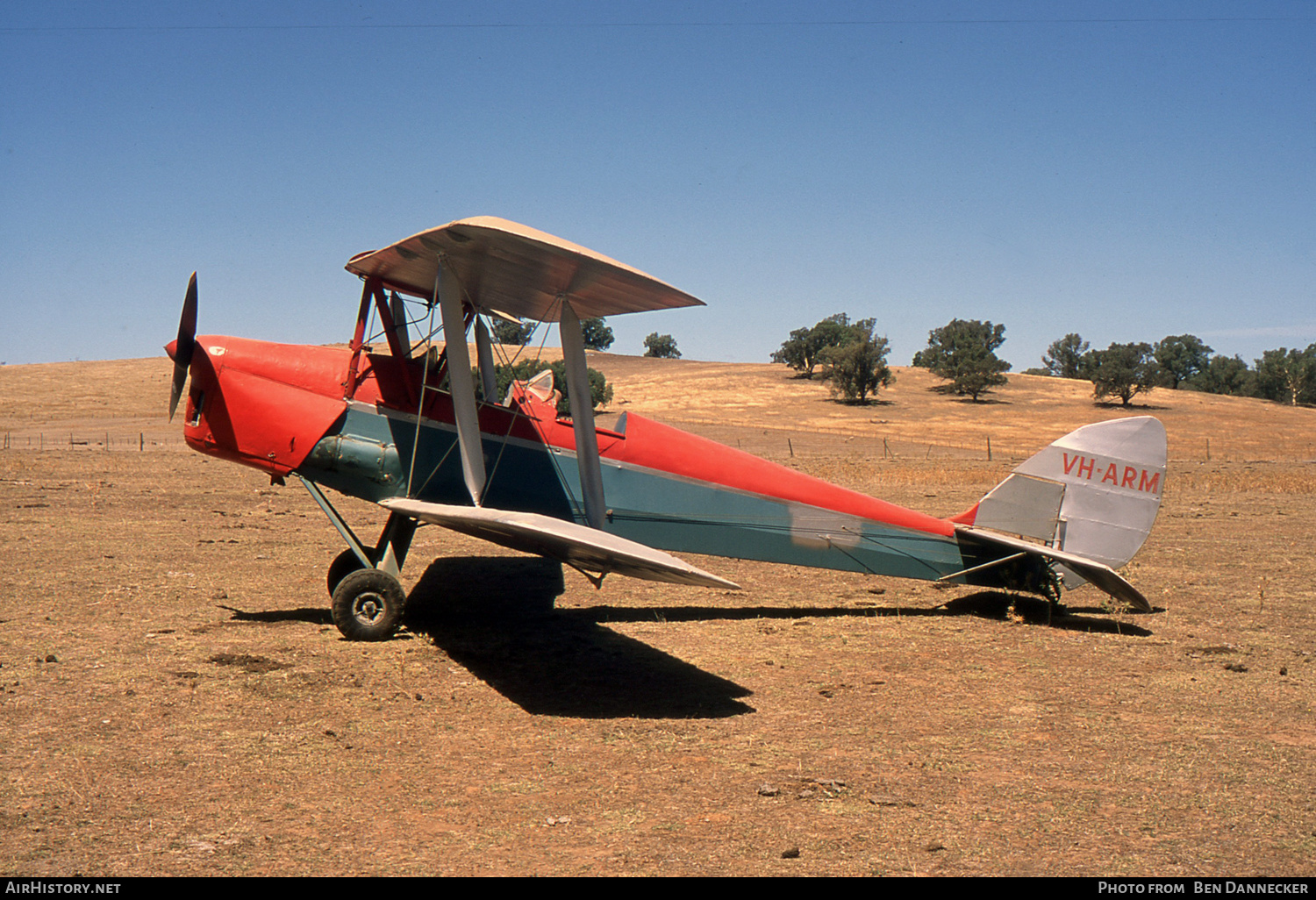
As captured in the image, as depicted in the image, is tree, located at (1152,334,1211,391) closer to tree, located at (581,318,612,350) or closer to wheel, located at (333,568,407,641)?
tree, located at (581,318,612,350)

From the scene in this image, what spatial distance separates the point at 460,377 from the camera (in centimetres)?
696

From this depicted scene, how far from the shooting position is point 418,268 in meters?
7.33

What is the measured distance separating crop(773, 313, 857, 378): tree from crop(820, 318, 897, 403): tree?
12.9 m

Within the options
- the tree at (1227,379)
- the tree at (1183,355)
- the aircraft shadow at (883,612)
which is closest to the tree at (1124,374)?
the tree at (1227,379)

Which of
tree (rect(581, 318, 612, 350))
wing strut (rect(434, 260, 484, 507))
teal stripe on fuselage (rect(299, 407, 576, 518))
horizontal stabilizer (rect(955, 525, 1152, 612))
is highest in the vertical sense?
tree (rect(581, 318, 612, 350))

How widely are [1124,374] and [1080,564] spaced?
5702 centimetres

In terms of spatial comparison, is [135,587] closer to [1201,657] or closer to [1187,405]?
[1201,657]

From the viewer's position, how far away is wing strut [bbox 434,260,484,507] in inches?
273

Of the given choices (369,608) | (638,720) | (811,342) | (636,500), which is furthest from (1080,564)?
(811,342)

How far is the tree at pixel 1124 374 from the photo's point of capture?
2280 inches

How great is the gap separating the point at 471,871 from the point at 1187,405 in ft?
217

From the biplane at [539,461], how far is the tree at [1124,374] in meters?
56.2

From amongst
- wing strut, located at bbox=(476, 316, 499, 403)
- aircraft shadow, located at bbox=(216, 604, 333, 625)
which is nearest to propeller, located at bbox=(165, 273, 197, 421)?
aircraft shadow, located at bbox=(216, 604, 333, 625)

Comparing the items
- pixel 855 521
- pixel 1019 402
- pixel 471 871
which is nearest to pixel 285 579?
pixel 855 521
